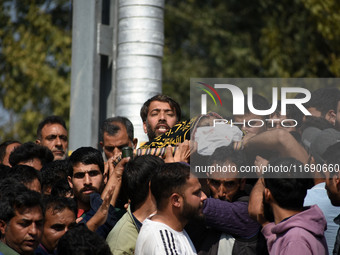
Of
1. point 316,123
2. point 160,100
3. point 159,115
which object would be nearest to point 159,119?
point 159,115

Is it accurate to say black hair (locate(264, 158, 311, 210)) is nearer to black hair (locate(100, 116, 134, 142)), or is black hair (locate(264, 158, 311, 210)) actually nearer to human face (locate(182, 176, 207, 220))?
human face (locate(182, 176, 207, 220))

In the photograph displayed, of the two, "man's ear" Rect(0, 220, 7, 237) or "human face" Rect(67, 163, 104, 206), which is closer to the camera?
"man's ear" Rect(0, 220, 7, 237)

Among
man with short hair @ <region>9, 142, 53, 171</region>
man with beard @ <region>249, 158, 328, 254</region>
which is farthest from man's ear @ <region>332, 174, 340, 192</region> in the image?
man with short hair @ <region>9, 142, 53, 171</region>

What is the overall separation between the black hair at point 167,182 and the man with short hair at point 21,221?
716 millimetres

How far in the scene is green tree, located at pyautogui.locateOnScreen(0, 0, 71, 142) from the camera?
1376cm

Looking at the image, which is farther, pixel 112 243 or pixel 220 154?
pixel 220 154

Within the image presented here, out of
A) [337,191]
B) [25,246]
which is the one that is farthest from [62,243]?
[337,191]

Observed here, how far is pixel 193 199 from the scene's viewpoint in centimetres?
498

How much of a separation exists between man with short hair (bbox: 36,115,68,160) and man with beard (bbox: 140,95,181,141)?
1122mm

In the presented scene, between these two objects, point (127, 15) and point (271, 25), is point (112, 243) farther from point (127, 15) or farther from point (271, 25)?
point (271, 25)

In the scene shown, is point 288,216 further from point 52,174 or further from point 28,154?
point 28,154

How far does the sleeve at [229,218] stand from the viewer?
16.8 ft

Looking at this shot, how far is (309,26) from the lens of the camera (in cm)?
1595

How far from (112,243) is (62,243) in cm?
75
